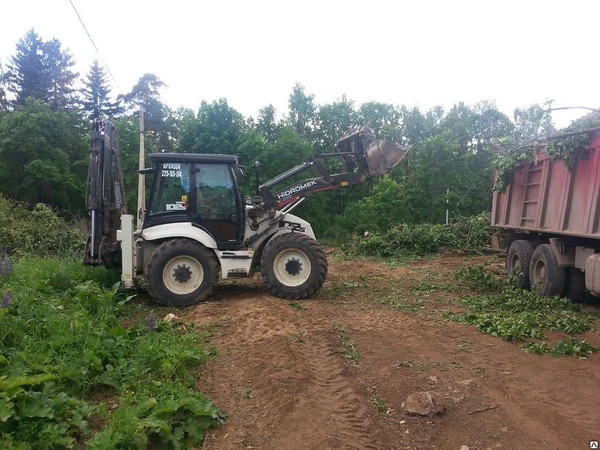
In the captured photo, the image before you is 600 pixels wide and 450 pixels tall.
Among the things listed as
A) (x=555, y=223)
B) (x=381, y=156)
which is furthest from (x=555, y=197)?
(x=381, y=156)

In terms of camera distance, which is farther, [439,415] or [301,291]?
[301,291]

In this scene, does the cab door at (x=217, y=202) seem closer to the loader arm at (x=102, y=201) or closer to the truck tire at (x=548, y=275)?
the loader arm at (x=102, y=201)

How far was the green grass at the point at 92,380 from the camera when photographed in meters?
3.43

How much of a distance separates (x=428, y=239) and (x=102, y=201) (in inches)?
497

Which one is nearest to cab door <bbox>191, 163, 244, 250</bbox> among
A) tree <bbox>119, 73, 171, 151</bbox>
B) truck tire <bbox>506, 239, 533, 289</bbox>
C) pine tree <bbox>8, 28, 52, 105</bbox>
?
truck tire <bbox>506, 239, 533, 289</bbox>

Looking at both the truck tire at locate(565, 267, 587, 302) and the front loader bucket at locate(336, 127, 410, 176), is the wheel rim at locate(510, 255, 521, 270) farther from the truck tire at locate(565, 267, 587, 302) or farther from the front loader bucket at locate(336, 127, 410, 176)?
the front loader bucket at locate(336, 127, 410, 176)

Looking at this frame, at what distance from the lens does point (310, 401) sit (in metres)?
4.29

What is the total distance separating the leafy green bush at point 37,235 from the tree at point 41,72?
30177 mm

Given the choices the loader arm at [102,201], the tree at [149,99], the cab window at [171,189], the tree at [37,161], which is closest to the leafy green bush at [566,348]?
the cab window at [171,189]

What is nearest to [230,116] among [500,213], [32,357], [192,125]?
[192,125]

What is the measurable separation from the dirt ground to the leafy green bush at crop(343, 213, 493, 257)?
10.1 metres

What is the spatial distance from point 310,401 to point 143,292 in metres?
6.21

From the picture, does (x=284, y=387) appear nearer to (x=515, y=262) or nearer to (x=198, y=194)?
(x=198, y=194)

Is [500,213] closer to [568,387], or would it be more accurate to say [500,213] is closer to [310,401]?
[568,387]
